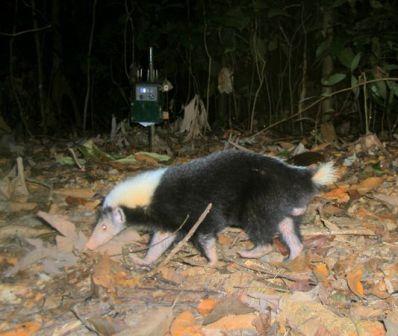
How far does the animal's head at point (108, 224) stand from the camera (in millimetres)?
3650

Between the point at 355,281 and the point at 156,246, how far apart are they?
140 cm

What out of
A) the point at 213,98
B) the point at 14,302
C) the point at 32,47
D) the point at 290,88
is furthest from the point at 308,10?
the point at 32,47

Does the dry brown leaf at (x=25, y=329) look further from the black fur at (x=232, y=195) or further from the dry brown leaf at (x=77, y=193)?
the dry brown leaf at (x=77, y=193)

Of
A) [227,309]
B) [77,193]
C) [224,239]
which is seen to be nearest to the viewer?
[227,309]

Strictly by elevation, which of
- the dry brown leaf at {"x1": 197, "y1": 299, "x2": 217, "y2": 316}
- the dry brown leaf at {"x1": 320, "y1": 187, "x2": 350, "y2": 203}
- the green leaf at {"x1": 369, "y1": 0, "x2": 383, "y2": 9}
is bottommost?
the dry brown leaf at {"x1": 197, "y1": 299, "x2": 217, "y2": 316}

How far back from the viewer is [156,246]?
3.55m

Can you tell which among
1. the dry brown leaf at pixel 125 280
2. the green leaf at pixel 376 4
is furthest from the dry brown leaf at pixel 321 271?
the green leaf at pixel 376 4

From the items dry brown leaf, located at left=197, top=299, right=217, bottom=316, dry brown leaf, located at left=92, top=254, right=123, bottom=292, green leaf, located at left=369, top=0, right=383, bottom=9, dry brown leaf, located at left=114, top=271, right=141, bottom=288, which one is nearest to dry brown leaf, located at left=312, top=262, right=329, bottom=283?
dry brown leaf, located at left=197, top=299, right=217, bottom=316

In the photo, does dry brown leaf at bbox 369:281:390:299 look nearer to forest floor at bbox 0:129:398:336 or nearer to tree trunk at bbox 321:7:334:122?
forest floor at bbox 0:129:398:336

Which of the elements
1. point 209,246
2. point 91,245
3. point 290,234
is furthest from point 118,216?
point 290,234

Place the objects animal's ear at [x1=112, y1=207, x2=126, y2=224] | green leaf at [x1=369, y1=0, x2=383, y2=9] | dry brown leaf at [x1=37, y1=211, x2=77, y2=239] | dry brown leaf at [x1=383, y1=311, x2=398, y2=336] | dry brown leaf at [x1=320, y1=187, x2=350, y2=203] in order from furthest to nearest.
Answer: green leaf at [x1=369, y1=0, x2=383, y2=9], dry brown leaf at [x1=320, y1=187, x2=350, y2=203], animal's ear at [x1=112, y1=207, x2=126, y2=224], dry brown leaf at [x1=37, y1=211, x2=77, y2=239], dry brown leaf at [x1=383, y1=311, x2=398, y2=336]

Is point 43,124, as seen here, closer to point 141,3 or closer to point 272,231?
point 141,3

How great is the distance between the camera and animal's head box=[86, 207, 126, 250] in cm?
365

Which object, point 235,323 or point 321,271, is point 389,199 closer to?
point 321,271
